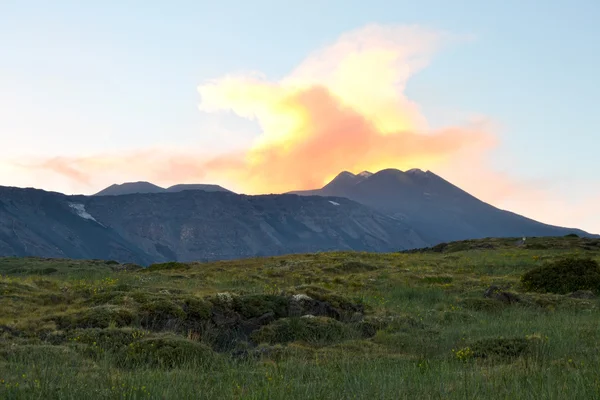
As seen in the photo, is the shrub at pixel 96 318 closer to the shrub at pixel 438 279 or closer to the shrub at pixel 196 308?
the shrub at pixel 196 308

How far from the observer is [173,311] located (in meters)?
18.2

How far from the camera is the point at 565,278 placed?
30344 mm

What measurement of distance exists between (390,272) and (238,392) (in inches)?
1281

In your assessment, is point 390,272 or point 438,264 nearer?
point 390,272

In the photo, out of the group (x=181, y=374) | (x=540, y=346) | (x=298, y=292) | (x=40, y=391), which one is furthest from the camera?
(x=298, y=292)

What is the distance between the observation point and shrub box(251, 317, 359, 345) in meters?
17.2

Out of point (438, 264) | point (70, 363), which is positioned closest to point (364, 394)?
point (70, 363)

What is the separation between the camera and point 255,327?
18.7m

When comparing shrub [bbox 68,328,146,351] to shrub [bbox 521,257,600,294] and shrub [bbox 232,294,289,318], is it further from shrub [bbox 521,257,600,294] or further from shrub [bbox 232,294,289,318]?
shrub [bbox 521,257,600,294]

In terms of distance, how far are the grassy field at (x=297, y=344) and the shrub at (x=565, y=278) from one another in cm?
143

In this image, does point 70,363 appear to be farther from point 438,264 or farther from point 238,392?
point 438,264

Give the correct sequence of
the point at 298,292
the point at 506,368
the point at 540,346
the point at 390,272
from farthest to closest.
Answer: the point at 390,272 < the point at 298,292 < the point at 540,346 < the point at 506,368

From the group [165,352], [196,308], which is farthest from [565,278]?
[165,352]

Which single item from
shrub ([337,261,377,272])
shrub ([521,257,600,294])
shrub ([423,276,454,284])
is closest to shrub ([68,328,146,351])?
shrub ([521,257,600,294])
